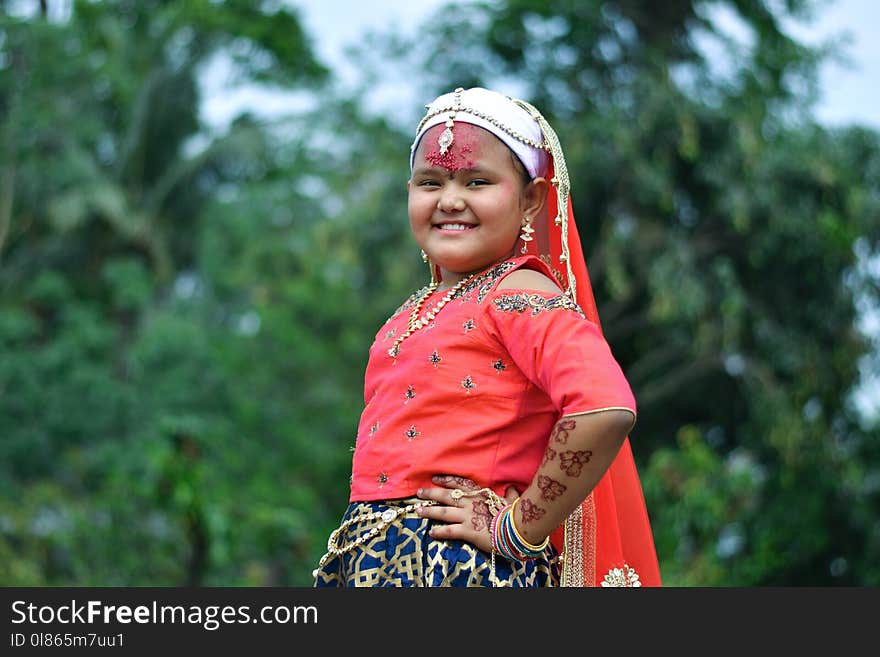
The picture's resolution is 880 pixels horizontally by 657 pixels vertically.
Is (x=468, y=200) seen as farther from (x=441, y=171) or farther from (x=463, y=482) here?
(x=463, y=482)

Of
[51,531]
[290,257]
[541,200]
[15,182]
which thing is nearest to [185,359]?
[290,257]

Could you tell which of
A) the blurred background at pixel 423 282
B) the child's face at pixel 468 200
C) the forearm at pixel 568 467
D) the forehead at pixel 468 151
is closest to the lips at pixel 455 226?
the child's face at pixel 468 200

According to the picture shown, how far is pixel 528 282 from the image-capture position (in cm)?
208

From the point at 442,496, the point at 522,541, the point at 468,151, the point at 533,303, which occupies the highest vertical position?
the point at 468,151

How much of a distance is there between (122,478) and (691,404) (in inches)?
220

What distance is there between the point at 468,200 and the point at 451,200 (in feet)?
0.11

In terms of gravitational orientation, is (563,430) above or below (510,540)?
above

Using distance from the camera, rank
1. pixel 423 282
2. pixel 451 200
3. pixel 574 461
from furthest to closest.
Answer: pixel 423 282 → pixel 451 200 → pixel 574 461

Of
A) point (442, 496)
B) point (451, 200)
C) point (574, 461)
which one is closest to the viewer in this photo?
point (574, 461)

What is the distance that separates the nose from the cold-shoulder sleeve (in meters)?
0.19

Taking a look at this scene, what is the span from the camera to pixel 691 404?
11328mm

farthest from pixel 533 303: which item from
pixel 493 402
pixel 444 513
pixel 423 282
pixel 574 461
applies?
pixel 423 282

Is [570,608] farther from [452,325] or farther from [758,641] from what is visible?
[452,325]

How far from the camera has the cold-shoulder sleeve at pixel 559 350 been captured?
1.86 metres
